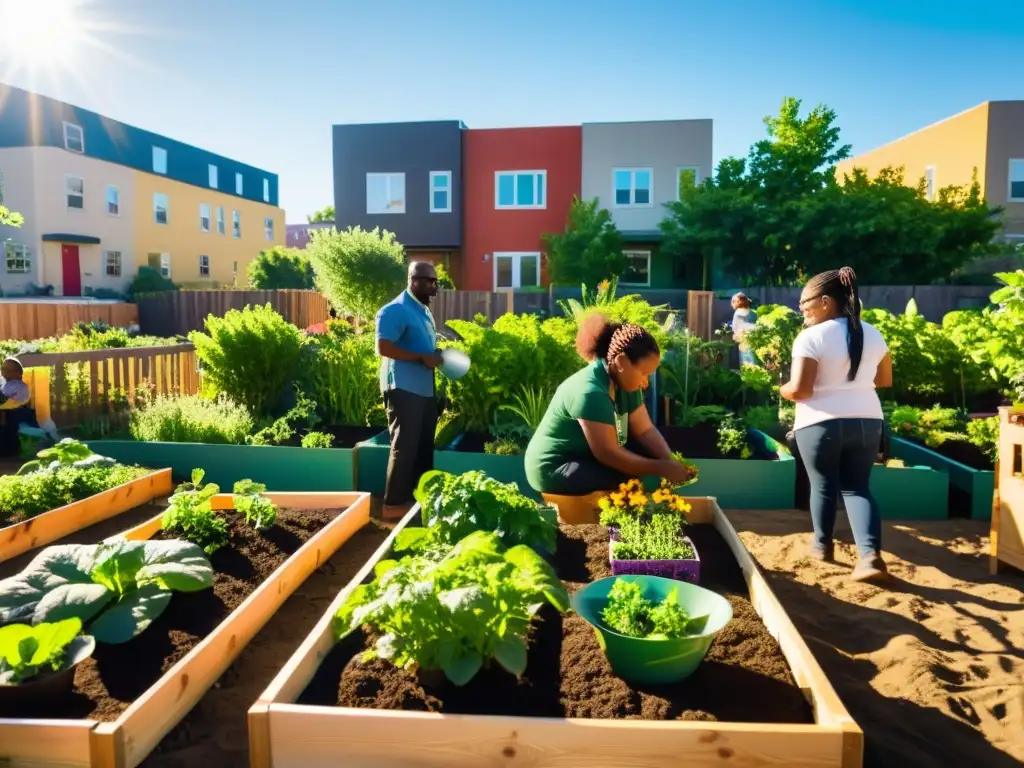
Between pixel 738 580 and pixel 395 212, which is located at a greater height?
pixel 395 212

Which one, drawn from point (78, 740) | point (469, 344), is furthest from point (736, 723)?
point (469, 344)

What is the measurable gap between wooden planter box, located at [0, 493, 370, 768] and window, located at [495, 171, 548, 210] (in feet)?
71.3

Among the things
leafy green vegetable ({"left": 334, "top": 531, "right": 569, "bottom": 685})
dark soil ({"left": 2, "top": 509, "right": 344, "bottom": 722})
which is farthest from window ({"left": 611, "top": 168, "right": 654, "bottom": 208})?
leafy green vegetable ({"left": 334, "top": 531, "right": 569, "bottom": 685})

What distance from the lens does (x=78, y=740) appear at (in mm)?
2172

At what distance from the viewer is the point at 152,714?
7.81 feet

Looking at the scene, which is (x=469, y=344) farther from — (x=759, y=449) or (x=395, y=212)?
(x=395, y=212)

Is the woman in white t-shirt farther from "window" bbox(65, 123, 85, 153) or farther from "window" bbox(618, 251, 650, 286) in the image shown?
"window" bbox(65, 123, 85, 153)

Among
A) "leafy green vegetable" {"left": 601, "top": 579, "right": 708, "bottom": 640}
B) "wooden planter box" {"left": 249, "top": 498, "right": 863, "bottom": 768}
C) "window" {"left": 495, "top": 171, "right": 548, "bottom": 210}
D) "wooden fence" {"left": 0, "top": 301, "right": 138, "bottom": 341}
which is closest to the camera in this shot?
"wooden planter box" {"left": 249, "top": 498, "right": 863, "bottom": 768}

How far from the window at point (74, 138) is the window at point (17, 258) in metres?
4.93

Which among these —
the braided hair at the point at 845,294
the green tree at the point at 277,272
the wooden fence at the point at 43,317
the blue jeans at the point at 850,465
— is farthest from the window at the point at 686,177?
the blue jeans at the point at 850,465

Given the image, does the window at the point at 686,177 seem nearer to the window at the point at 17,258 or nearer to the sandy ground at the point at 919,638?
the sandy ground at the point at 919,638

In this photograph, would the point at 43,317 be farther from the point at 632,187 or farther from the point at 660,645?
the point at 660,645

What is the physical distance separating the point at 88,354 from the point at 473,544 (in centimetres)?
699

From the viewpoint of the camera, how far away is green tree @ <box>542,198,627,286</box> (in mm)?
21062
